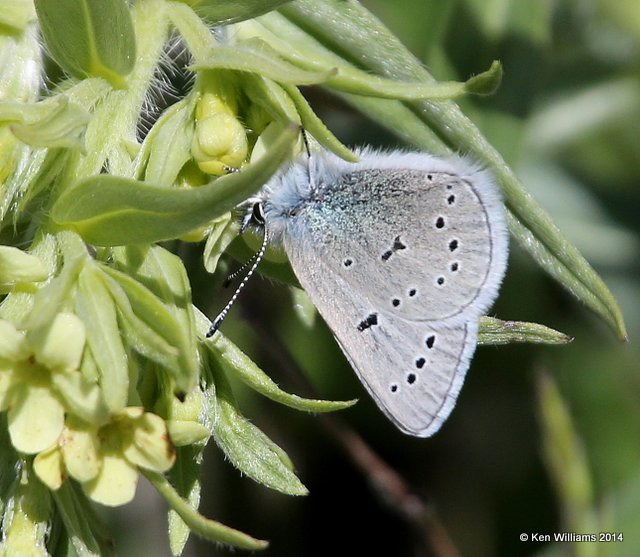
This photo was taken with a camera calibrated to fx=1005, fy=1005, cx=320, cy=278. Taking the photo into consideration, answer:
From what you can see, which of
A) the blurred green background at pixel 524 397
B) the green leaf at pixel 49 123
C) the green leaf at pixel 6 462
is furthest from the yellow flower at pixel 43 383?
the blurred green background at pixel 524 397

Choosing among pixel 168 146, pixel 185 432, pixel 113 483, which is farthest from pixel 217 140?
pixel 113 483

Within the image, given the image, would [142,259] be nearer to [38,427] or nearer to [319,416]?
[38,427]

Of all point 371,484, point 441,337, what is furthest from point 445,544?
point 441,337

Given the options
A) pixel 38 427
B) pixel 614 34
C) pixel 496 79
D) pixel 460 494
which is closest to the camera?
pixel 38 427

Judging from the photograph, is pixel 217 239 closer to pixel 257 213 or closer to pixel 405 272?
pixel 257 213

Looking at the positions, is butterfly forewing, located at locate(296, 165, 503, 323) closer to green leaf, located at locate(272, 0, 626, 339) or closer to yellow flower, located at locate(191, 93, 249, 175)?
green leaf, located at locate(272, 0, 626, 339)
